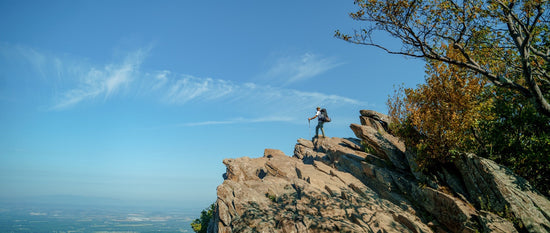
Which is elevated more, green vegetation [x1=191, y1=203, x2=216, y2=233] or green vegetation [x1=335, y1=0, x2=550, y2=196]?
green vegetation [x1=335, y1=0, x2=550, y2=196]

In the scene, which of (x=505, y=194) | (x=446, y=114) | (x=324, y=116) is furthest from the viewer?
(x=324, y=116)

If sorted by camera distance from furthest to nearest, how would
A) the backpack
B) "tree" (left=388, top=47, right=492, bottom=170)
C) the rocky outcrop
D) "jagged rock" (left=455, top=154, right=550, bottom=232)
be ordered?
1. the backpack
2. "tree" (left=388, top=47, right=492, bottom=170)
3. the rocky outcrop
4. "jagged rock" (left=455, top=154, right=550, bottom=232)

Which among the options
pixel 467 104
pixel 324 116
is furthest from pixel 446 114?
pixel 324 116

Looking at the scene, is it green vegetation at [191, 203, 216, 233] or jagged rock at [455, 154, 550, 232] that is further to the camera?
green vegetation at [191, 203, 216, 233]

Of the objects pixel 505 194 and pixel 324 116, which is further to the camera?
pixel 324 116

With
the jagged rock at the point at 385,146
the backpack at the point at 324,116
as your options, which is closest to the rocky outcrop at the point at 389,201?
the jagged rock at the point at 385,146

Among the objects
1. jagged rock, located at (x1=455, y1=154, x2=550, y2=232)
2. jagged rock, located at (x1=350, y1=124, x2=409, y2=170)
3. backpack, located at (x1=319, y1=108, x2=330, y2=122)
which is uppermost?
backpack, located at (x1=319, y1=108, x2=330, y2=122)

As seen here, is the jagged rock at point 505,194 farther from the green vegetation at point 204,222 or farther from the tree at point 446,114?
the green vegetation at point 204,222

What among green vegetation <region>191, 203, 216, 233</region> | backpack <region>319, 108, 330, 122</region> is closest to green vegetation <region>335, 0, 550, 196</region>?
backpack <region>319, 108, 330, 122</region>

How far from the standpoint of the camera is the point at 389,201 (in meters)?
19.8

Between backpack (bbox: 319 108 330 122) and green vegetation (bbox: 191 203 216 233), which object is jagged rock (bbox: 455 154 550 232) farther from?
green vegetation (bbox: 191 203 216 233)

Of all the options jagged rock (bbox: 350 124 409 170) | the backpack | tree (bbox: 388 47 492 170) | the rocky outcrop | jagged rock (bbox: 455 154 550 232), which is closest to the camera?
jagged rock (bbox: 455 154 550 232)

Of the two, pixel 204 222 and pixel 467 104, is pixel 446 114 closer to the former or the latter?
pixel 467 104

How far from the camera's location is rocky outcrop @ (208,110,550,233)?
15516 millimetres
